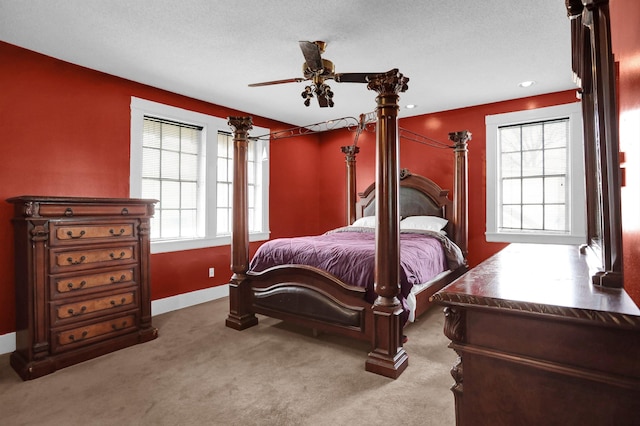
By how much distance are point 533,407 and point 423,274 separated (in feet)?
7.01

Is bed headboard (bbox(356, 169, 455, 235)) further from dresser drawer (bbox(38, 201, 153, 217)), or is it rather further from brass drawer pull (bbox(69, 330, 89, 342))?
brass drawer pull (bbox(69, 330, 89, 342))

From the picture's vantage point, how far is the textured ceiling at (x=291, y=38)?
2338 millimetres

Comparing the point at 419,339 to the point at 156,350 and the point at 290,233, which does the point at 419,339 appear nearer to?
the point at 156,350

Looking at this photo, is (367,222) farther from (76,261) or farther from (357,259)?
(76,261)

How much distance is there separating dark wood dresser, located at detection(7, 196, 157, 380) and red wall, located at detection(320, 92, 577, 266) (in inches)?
133

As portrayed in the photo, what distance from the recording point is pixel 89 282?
2762 millimetres

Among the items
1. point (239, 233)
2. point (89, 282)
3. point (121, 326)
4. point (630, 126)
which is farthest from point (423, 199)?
point (89, 282)

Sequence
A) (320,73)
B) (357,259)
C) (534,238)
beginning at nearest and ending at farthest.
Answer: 1. (320,73)
2. (357,259)
3. (534,238)

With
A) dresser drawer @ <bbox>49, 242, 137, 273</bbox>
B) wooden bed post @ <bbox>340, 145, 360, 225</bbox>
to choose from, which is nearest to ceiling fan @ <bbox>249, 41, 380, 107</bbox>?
dresser drawer @ <bbox>49, 242, 137, 273</bbox>

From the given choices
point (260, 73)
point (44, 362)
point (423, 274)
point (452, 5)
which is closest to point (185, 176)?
point (260, 73)

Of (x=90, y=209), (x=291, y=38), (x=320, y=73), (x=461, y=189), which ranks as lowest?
(x=90, y=209)

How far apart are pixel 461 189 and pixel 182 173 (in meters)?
3.52

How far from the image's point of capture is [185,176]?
4.33 metres

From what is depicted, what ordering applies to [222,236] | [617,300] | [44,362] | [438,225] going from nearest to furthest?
[617,300]
[44,362]
[438,225]
[222,236]
